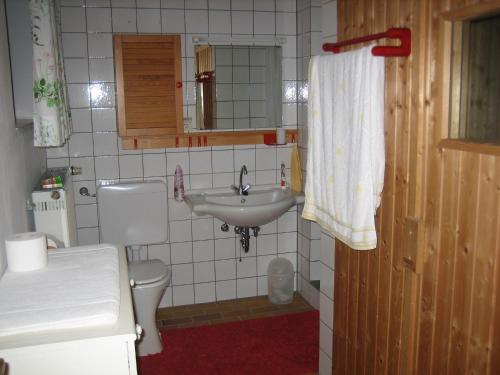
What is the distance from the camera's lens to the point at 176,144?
11.1 ft

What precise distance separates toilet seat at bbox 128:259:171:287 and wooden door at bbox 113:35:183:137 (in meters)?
→ 0.85

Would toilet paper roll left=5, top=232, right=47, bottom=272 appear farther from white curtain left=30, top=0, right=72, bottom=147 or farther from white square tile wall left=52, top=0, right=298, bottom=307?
white square tile wall left=52, top=0, right=298, bottom=307

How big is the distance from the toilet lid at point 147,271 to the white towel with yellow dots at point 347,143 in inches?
49.4

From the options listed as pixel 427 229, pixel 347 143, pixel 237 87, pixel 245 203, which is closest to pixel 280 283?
pixel 245 203

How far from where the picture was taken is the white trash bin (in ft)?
12.0

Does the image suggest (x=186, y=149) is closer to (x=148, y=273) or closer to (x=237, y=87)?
(x=237, y=87)

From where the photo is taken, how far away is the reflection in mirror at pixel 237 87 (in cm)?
342

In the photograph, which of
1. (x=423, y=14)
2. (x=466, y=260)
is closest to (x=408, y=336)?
(x=466, y=260)

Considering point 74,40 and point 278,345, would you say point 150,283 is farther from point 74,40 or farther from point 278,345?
point 74,40

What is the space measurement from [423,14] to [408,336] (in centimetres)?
107

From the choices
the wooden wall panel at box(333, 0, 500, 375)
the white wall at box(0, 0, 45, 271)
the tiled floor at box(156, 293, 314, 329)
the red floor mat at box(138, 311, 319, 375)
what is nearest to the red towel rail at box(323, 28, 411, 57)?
the wooden wall panel at box(333, 0, 500, 375)

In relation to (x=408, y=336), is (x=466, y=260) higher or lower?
higher

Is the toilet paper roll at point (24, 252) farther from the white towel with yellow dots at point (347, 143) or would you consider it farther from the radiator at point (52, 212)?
the white towel with yellow dots at point (347, 143)

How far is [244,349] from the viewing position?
9.96ft
